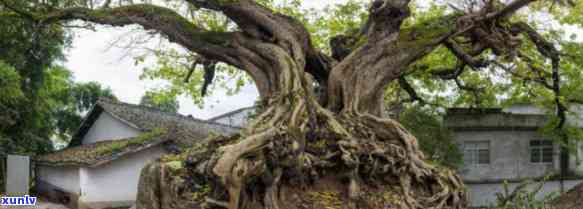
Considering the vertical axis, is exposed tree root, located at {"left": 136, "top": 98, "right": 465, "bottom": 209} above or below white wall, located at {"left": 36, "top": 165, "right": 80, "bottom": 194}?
above

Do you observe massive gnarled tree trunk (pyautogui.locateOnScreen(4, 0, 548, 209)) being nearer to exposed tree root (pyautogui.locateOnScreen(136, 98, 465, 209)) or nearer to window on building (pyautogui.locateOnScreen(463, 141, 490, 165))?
exposed tree root (pyautogui.locateOnScreen(136, 98, 465, 209))

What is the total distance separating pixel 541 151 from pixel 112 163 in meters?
14.6

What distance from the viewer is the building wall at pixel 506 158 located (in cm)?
1708

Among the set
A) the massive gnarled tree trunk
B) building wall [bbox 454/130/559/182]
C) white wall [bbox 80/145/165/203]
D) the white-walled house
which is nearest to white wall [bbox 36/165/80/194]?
the white-walled house

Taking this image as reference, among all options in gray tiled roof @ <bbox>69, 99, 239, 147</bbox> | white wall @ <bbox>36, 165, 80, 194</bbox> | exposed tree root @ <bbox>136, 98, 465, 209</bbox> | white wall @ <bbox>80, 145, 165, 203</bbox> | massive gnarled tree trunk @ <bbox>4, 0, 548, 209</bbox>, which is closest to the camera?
exposed tree root @ <bbox>136, 98, 465, 209</bbox>

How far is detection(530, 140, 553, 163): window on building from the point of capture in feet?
58.0

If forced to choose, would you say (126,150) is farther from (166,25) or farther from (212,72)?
(166,25)

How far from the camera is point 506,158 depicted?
1731 cm

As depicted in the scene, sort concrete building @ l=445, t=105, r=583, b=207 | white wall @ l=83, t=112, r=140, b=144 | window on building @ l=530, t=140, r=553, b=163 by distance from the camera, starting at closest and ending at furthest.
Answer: white wall @ l=83, t=112, r=140, b=144
concrete building @ l=445, t=105, r=583, b=207
window on building @ l=530, t=140, r=553, b=163

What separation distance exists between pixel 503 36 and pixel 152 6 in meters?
6.13

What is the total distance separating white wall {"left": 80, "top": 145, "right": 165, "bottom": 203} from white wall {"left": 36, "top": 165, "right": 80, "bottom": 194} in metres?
0.42

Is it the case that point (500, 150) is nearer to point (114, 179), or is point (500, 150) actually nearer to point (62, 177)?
point (114, 179)

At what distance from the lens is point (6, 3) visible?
8.45m

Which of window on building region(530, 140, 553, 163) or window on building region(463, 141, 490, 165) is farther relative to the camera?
window on building region(530, 140, 553, 163)
